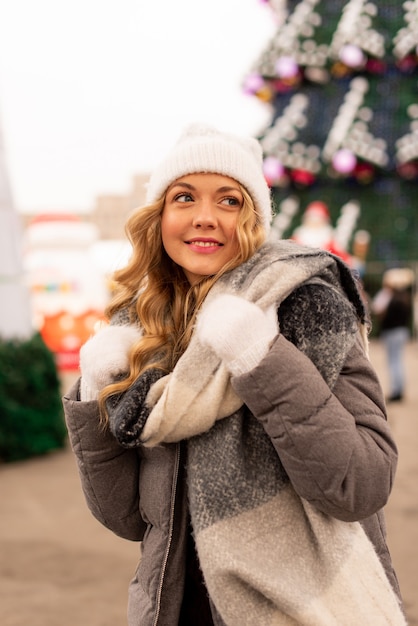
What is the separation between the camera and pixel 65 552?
421cm

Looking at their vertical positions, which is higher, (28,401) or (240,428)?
(240,428)

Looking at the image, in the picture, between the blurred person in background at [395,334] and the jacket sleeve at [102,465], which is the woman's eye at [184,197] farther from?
the blurred person in background at [395,334]

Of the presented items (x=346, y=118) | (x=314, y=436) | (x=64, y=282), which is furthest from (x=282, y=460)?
(x=346, y=118)

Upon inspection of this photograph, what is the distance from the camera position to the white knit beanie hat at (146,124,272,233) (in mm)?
1585

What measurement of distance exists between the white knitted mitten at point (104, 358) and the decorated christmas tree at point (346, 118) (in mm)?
15129

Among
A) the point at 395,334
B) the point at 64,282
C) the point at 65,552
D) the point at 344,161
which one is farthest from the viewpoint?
the point at 344,161

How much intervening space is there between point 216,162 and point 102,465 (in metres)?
0.77

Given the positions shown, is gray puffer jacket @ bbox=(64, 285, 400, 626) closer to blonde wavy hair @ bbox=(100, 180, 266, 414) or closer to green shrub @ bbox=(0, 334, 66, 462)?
blonde wavy hair @ bbox=(100, 180, 266, 414)

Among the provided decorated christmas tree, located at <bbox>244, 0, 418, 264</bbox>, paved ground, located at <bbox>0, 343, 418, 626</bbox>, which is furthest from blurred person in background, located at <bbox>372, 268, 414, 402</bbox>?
decorated christmas tree, located at <bbox>244, 0, 418, 264</bbox>

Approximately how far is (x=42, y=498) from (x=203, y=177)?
426 centimetres

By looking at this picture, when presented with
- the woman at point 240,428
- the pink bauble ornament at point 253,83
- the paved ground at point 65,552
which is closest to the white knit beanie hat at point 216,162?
the woman at point 240,428

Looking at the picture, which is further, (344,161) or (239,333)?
(344,161)

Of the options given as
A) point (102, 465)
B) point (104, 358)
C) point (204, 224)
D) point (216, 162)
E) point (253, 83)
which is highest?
point (216, 162)

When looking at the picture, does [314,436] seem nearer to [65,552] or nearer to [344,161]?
[65,552]
